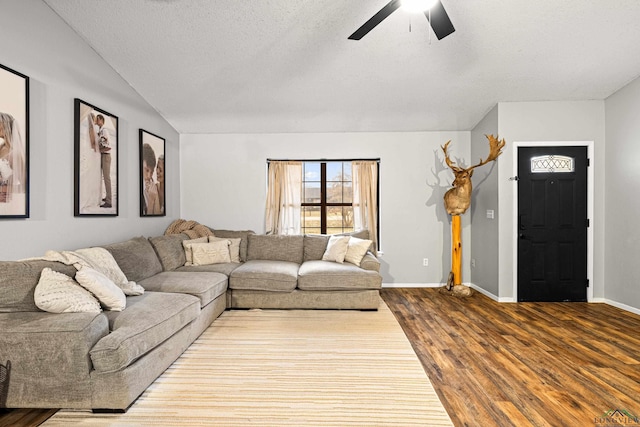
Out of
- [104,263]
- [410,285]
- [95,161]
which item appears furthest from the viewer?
[410,285]

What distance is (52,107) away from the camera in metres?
3.03

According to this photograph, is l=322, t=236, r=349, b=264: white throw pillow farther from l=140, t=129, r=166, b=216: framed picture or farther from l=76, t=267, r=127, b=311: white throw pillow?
l=76, t=267, r=127, b=311: white throw pillow

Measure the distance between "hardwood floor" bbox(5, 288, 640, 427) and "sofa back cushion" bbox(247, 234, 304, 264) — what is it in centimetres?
146

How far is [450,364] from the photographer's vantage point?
107 inches

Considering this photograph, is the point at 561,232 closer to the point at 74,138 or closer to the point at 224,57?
the point at 224,57

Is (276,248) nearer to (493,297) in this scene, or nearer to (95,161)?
(95,161)

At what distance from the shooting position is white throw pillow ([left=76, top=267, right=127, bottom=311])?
2445mm

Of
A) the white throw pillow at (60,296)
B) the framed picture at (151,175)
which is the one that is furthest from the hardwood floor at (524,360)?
the framed picture at (151,175)

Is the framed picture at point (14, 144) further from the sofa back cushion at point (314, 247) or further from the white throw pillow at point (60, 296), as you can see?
the sofa back cushion at point (314, 247)

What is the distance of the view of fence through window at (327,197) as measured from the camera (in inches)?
225

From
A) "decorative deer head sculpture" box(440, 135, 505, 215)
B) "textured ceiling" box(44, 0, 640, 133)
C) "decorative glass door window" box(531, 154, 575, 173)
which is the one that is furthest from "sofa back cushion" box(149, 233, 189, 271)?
"decorative glass door window" box(531, 154, 575, 173)

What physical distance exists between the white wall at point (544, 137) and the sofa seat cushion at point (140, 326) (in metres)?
3.85

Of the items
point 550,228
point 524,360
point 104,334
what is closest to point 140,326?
point 104,334

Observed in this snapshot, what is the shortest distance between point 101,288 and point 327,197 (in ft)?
12.2
